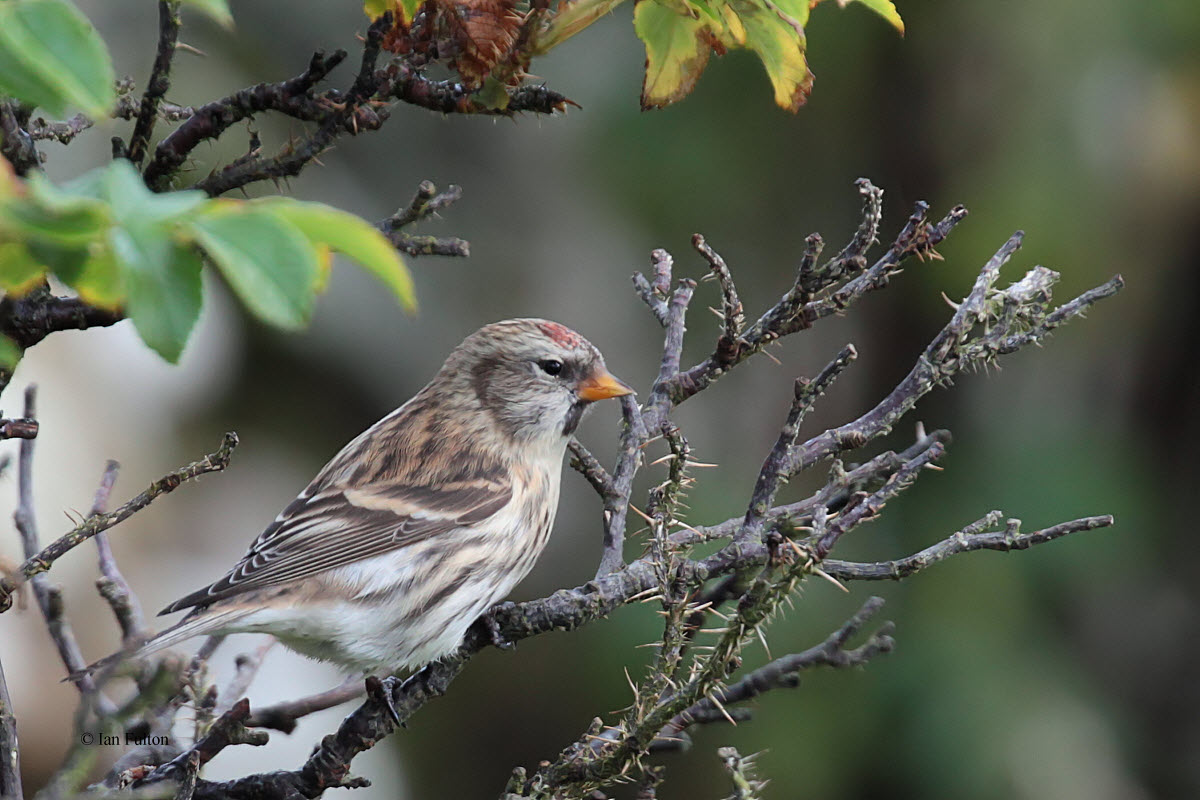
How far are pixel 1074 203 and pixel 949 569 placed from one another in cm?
159

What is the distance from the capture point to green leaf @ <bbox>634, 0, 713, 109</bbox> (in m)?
1.92

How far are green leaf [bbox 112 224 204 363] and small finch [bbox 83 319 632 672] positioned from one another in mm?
1886

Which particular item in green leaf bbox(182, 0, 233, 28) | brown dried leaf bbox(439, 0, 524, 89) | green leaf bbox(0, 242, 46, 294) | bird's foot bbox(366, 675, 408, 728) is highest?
brown dried leaf bbox(439, 0, 524, 89)

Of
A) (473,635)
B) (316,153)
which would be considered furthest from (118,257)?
(473,635)

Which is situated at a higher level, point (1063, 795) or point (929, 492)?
point (929, 492)

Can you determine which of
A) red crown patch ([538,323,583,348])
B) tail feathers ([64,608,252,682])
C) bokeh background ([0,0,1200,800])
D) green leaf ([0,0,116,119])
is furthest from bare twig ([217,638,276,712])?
bokeh background ([0,0,1200,800])

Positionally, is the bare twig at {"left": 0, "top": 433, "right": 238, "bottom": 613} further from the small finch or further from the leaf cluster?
the leaf cluster

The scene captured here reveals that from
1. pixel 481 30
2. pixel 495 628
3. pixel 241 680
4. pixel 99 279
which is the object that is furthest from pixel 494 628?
pixel 99 279

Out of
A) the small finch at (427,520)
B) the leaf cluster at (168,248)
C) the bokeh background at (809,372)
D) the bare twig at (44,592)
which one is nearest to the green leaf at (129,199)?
the leaf cluster at (168,248)

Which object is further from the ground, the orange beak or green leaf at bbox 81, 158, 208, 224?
green leaf at bbox 81, 158, 208, 224

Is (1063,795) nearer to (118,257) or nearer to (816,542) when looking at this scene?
(816,542)

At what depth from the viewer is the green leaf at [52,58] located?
107 centimetres

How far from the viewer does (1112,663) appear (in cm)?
557

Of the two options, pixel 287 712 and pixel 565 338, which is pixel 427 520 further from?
pixel 287 712
